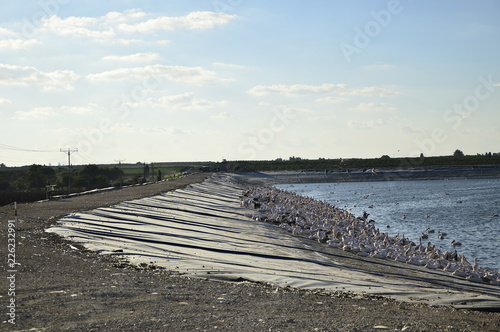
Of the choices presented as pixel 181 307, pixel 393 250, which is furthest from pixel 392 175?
pixel 181 307

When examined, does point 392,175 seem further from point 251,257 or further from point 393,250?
point 251,257

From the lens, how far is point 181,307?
8266 mm

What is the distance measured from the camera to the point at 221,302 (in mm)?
8695

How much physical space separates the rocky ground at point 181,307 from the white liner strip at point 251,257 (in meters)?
1.00

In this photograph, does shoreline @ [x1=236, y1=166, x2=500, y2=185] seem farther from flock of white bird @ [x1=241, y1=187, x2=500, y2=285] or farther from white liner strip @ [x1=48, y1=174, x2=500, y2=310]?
white liner strip @ [x1=48, y1=174, x2=500, y2=310]

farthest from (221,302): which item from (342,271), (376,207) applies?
(376,207)

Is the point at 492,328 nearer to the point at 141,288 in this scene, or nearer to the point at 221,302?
the point at 221,302

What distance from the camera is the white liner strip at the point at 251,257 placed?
11.2m

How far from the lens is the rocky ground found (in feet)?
24.3

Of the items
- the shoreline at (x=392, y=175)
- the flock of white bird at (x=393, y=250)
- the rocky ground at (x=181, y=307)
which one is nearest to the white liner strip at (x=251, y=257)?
the flock of white bird at (x=393, y=250)

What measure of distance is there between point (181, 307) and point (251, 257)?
6.80 m

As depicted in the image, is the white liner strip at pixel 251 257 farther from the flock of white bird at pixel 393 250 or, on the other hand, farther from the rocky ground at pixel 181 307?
the rocky ground at pixel 181 307

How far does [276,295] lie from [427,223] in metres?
30.1

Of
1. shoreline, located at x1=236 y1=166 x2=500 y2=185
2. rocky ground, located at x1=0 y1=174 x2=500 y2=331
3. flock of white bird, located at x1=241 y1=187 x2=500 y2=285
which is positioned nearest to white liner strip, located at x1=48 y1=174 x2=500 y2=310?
flock of white bird, located at x1=241 y1=187 x2=500 y2=285
